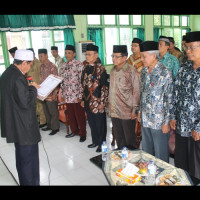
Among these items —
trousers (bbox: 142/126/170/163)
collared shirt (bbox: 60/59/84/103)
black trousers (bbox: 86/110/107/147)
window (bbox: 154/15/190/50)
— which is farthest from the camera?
window (bbox: 154/15/190/50)

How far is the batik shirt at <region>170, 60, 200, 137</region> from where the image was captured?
204 cm

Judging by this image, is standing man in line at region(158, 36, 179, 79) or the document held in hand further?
standing man in line at region(158, 36, 179, 79)

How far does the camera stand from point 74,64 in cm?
365

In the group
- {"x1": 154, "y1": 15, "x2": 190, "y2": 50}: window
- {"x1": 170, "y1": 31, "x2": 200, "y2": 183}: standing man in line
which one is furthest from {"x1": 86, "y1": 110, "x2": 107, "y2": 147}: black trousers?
{"x1": 154, "y1": 15, "x2": 190, "y2": 50}: window

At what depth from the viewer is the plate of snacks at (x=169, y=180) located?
1754 mm

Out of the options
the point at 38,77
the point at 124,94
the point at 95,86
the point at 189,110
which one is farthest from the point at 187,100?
the point at 38,77

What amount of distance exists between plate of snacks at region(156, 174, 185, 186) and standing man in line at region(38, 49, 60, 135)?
2.73 metres

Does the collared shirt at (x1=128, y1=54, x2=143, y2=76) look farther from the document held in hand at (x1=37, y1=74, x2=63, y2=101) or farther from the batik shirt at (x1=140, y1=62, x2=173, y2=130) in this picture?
the document held in hand at (x1=37, y1=74, x2=63, y2=101)

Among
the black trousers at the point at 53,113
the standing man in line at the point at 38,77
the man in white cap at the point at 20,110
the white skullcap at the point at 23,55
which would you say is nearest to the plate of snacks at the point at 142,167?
the man in white cap at the point at 20,110

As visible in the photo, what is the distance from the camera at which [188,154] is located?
227cm

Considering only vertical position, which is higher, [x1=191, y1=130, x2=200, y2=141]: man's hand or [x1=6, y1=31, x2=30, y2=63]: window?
[x1=6, y1=31, x2=30, y2=63]: window

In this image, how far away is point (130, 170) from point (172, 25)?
931 cm

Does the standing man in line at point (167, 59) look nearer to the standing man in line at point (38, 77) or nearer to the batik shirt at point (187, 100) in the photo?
the batik shirt at point (187, 100)

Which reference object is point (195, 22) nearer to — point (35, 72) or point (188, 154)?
point (35, 72)
